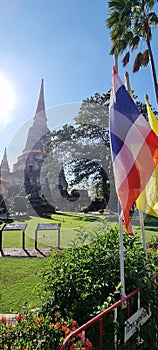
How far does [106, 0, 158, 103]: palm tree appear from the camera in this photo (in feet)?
37.3

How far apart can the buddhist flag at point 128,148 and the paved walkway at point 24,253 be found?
4860 millimetres

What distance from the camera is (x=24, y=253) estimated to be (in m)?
7.16

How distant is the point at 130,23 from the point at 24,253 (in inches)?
390

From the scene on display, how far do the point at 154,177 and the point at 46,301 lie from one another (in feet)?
5.53

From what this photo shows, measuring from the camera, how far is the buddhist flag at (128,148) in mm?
2299

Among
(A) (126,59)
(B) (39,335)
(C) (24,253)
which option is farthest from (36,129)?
(B) (39,335)

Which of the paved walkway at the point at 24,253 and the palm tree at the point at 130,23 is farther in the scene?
the palm tree at the point at 130,23

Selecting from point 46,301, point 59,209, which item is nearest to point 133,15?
point 46,301

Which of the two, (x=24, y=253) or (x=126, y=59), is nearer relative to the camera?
(x=24, y=253)

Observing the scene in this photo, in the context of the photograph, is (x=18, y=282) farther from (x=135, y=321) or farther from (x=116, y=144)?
(x=116, y=144)

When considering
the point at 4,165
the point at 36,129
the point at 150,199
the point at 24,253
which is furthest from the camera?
the point at 4,165

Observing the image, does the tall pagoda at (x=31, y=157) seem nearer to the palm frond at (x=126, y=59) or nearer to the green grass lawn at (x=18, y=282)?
the palm frond at (x=126, y=59)

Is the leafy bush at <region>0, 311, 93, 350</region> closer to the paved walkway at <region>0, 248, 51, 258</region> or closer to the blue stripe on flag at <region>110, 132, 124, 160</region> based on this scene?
the blue stripe on flag at <region>110, 132, 124, 160</region>

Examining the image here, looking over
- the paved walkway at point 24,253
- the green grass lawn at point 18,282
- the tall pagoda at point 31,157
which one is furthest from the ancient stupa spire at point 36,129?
the green grass lawn at point 18,282
